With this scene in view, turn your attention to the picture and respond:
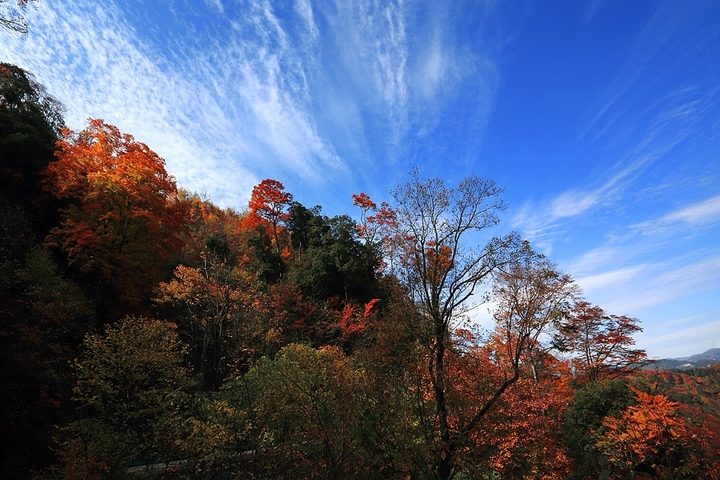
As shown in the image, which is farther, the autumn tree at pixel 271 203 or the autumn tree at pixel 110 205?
the autumn tree at pixel 271 203

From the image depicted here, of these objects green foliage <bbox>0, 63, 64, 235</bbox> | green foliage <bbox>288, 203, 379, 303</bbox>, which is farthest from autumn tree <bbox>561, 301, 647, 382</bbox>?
green foliage <bbox>0, 63, 64, 235</bbox>

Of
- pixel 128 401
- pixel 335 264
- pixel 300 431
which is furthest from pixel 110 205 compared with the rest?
pixel 300 431

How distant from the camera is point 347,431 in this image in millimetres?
6641

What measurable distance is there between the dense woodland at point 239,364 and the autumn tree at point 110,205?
0.27 feet

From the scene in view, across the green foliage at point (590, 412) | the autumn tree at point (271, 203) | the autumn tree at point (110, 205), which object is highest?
the autumn tree at point (271, 203)

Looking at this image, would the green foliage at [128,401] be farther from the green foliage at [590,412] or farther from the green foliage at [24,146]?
the green foliage at [590,412]

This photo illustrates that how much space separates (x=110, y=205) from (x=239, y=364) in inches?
398

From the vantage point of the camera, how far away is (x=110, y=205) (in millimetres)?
16047

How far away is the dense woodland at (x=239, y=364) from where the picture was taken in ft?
28.4

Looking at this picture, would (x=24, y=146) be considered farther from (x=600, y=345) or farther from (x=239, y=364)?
(x=600, y=345)

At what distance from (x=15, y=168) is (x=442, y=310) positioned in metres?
19.9

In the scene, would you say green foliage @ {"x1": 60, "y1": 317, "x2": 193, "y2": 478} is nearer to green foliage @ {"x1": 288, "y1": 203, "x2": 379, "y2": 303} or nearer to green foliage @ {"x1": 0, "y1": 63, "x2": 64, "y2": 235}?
green foliage @ {"x1": 0, "y1": 63, "x2": 64, "y2": 235}

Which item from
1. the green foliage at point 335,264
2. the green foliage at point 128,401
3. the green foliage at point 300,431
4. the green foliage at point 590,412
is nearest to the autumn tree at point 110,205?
the green foliage at point 128,401

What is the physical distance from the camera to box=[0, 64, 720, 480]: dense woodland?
28.4ft
